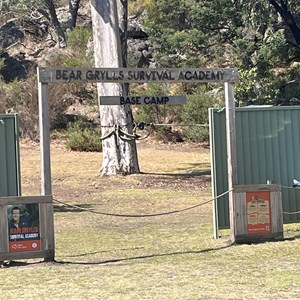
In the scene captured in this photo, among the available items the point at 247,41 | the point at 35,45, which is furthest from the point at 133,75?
the point at 35,45

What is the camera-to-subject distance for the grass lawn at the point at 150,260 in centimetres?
854

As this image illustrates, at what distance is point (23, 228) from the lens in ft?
35.2

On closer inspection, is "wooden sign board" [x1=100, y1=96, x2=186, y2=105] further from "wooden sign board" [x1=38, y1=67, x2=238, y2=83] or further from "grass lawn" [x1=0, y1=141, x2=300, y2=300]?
"grass lawn" [x1=0, y1=141, x2=300, y2=300]

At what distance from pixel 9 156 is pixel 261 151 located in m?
4.24

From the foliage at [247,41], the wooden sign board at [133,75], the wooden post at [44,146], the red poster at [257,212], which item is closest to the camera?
the wooden post at [44,146]

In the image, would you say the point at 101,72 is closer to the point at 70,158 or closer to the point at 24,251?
the point at 24,251

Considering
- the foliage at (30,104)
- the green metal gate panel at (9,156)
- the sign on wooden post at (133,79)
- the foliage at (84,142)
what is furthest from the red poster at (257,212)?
the foliage at (30,104)

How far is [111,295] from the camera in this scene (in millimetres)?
8305

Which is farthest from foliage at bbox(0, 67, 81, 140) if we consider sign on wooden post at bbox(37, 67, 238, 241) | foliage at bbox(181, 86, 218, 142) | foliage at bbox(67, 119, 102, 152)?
sign on wooden post at bbox(37, 67, 238, 241)

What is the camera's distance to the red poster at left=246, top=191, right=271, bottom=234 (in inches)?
478

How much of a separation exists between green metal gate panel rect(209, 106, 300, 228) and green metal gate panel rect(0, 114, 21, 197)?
3.18 metres

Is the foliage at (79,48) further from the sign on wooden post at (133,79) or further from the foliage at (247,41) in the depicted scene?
the sign on wooden post at (133,79)

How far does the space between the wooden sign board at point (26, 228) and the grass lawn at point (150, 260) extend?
196 millimetres

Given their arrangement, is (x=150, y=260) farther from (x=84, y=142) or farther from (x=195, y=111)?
(x=195, y=111)
